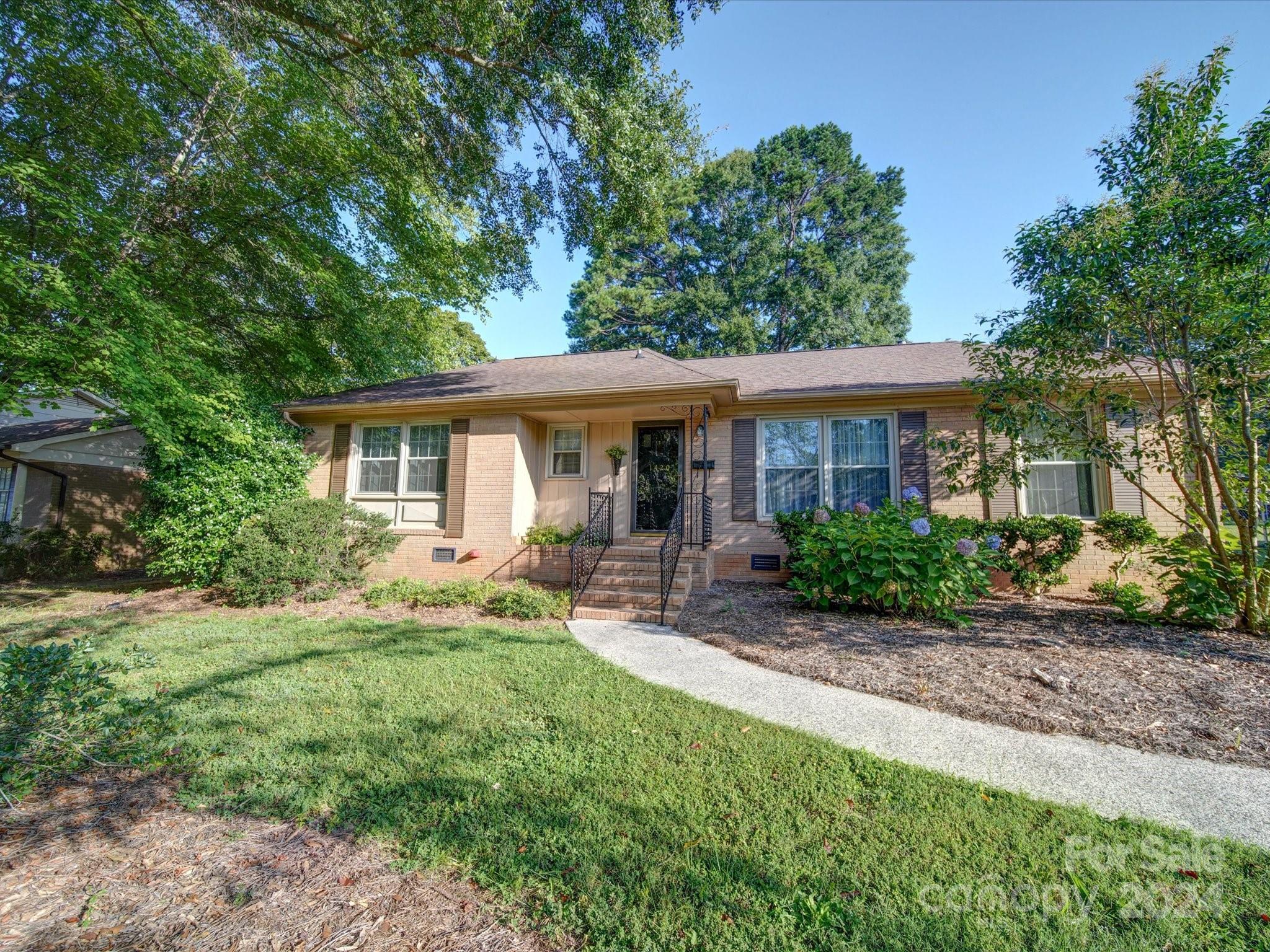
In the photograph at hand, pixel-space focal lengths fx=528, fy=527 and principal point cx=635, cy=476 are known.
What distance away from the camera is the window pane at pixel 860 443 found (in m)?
8.63

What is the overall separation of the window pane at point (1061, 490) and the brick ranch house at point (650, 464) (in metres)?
0.02

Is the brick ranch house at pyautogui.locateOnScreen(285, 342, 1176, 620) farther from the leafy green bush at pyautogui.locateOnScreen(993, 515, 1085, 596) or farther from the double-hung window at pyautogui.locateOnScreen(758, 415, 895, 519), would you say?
the leafy green bush at pyautogui.locateOnScreen(993, 515, 1085, 596)

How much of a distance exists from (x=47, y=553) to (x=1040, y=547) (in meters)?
17.6

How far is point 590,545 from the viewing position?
8242mm

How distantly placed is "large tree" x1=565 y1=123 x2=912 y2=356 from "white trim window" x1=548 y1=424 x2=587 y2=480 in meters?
13.3

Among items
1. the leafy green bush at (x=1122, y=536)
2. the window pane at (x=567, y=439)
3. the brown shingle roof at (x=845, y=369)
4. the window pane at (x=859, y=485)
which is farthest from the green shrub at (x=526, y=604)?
the leafy green bush at (x=1122, y=536)

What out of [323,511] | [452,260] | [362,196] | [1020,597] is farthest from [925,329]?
[323,511]

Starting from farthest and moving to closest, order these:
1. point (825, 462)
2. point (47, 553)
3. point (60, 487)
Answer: point (60, 487)
point (47, 553)
point (825, 462)

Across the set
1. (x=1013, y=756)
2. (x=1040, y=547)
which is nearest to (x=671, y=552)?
(x=1013, y=756)

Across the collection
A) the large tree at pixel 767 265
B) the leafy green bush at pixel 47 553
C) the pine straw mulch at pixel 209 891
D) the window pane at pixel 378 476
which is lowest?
the pine straw mulch at pixel 209 891

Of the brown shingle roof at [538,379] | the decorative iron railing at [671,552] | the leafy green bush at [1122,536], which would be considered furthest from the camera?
the brown shingle roof at [538,379]

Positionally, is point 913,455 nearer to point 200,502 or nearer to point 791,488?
point 791,488

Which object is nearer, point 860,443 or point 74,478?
point 860,443

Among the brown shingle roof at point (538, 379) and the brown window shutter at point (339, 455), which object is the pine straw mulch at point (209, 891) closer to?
the brown shingle roof at point (538, 379)
